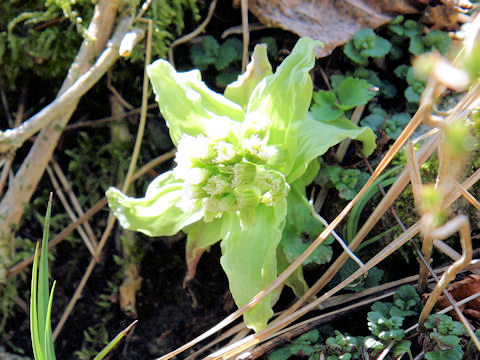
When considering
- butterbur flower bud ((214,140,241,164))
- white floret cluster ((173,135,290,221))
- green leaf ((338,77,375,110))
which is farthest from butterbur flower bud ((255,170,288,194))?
green leaf ((338,77,375,110))

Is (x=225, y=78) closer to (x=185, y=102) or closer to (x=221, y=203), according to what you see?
(x=185, y=102)

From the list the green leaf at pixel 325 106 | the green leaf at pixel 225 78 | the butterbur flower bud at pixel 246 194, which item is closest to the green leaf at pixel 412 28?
the green leaf at pixel 325 106

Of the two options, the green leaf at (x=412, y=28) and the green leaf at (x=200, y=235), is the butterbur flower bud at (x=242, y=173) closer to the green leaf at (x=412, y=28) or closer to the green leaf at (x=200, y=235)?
the green leaf at (x=200, y=235)

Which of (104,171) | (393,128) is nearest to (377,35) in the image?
(393,128)

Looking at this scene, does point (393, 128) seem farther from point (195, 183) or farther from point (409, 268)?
point (195, 183)

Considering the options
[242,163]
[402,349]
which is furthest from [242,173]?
[402,349]

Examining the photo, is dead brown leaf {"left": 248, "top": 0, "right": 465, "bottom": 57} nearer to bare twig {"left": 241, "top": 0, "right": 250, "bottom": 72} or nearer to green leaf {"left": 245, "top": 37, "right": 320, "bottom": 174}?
bare twig {"left": 241, "top": 0, "right": 250, "bottom": 72}
